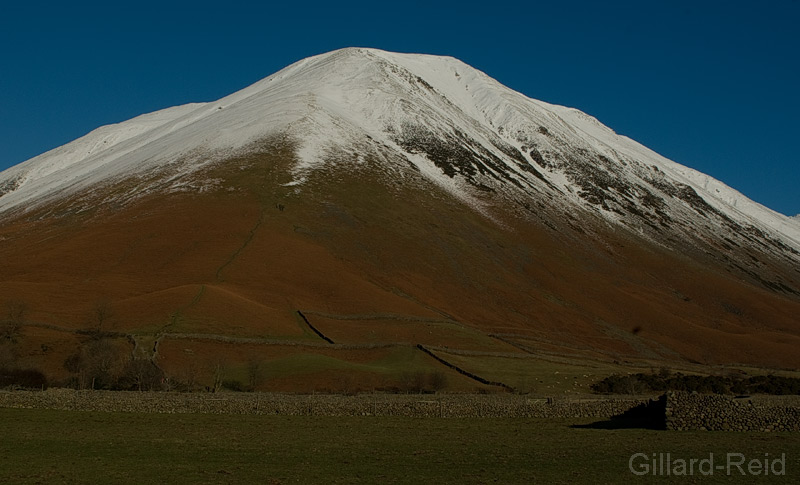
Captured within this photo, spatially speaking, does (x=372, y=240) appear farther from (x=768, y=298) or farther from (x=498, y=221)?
(x=768, y=298)

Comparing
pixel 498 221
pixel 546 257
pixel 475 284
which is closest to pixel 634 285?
pixel 546 257

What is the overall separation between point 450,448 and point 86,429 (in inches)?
640

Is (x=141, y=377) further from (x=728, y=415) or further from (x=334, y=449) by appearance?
(x=728, y=415)

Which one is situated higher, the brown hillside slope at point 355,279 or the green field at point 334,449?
the brown hillside slope at point 355,279

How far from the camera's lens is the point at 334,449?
27.6 metres

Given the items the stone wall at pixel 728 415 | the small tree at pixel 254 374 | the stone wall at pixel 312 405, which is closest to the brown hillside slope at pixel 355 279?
the small tree at pixel 254 374

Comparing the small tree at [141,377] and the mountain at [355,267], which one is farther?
the mountain at [355,267]

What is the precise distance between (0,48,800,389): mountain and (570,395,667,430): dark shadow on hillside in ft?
60.1

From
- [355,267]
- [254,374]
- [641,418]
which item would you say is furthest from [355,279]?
[641,418]

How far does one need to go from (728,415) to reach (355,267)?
240 ft

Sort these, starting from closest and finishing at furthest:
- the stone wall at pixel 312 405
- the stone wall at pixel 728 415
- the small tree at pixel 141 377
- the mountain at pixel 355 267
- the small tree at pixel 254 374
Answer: the stone wall at pixel 728 415, the stone wall at pixel 312 405, the small tree at pixel 141 377, the small tree at pixel 254 374, the mountain at pixel 355 267

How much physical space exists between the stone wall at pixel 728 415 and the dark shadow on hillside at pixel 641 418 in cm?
71

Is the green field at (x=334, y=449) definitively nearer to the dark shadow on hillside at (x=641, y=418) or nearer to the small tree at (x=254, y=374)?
the dark shadow on hillside at (x=641, y=418)

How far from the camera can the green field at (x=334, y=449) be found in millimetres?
22750
